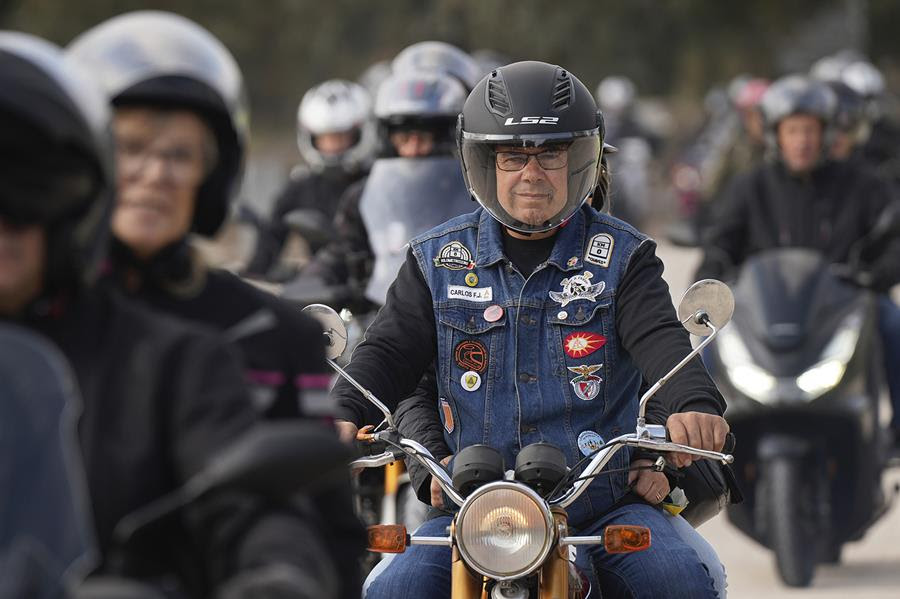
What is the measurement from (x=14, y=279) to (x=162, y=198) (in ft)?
1.69

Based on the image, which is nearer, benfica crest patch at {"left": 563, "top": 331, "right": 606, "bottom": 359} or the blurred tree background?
benfica crest patch at {"left": 563, "top": 331, "right": 606, "bottom": 359}

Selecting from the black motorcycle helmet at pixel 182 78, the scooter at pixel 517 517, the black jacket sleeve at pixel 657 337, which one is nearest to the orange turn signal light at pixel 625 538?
the scooter at pixel 517 517

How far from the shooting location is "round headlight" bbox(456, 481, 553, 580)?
4395 mm

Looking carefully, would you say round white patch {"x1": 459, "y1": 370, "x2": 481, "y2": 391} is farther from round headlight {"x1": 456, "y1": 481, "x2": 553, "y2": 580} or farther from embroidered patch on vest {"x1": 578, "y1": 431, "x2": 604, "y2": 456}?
round headlight {"x1": 456, "y1": 481, "x2": 553, "y2": 580}

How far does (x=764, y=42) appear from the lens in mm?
48562

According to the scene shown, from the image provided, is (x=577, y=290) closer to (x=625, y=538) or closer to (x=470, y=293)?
(x=470, y=293)

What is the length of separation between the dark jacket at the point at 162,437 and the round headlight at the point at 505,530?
4.31 feet

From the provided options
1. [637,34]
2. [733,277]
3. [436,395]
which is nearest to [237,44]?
[637,34]

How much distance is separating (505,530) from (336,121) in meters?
8.62

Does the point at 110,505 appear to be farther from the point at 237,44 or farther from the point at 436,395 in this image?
the point at 237,44

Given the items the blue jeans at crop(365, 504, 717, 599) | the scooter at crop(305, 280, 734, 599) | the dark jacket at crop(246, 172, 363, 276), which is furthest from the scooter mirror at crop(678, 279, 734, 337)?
the dark jacket at crop(246, 172, 363, 276)

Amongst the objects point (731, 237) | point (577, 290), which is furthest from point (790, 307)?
point (577, 290)

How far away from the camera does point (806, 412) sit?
9.34 meters

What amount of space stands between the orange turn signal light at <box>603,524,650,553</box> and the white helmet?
26.0ft
